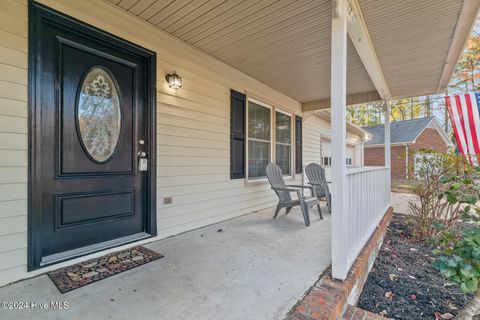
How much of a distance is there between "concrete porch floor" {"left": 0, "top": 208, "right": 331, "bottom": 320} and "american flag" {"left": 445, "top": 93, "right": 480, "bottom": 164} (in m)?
2.04

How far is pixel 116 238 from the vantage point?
8.39ft

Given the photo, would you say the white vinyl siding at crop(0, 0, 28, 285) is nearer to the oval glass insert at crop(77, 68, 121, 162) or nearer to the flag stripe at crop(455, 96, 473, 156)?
the oval glass insert at crop(77, 68, 121, 162)

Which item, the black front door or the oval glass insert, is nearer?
the black front door

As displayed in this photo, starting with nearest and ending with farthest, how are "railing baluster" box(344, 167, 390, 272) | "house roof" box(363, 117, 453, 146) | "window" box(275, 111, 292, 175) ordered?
1. "railing baluster" box(344, 167, 390, 272)
2. "window" box(275, 111, 292, 175)
3. "house roof" box(363, 117, 453, 146)

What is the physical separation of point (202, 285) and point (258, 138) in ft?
10.7

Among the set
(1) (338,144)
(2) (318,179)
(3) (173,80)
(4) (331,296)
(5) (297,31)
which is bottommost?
(4) (331,296)

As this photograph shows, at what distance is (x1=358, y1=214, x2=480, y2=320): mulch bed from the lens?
196 cm

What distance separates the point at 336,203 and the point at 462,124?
230 cm

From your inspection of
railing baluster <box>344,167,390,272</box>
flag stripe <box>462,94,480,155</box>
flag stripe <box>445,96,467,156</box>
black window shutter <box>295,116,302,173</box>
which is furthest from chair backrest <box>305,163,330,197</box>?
flag stripe <box>462,94,480,155</box>

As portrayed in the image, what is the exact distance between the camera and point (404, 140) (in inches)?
484

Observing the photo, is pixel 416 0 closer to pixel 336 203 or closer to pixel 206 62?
pixel 336 203

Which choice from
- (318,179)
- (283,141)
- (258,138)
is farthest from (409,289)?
(283,141)

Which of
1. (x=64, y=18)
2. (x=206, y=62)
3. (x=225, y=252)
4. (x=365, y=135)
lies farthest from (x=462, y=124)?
(x=365, y=135)

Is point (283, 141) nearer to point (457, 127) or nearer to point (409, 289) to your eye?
point (457, 127)
